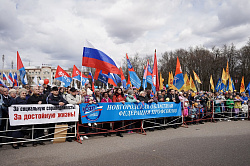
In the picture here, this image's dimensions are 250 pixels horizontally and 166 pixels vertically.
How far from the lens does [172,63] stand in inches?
2074

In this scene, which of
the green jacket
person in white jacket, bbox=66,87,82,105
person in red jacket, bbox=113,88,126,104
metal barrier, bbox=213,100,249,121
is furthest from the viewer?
the green jacket

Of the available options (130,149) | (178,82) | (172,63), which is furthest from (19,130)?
(172,63)

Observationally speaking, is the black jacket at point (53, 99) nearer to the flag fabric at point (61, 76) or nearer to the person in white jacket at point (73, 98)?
the person in white jacket at point (73, 98)

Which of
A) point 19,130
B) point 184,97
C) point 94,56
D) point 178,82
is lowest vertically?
point 19,130

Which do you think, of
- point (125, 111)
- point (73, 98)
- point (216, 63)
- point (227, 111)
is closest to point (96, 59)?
point (73, 98)

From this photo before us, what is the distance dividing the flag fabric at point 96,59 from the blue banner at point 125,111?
1.57 m

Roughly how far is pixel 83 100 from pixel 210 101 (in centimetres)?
876

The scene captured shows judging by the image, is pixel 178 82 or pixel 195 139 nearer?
pixel 195 139

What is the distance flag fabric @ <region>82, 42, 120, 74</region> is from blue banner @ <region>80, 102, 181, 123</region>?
157cm

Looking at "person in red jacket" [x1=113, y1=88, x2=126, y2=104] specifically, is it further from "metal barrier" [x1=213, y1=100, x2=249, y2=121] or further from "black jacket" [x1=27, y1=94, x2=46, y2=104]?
"metal barrier" [x1=213, y1=100, x2=249, y2=121]

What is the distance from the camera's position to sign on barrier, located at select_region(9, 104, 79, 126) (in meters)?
6.22

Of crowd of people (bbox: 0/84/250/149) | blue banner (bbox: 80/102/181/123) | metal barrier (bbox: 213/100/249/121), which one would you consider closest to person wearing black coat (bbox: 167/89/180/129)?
crowd of people (bbox: 0/84/250/149)

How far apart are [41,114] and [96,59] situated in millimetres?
2971

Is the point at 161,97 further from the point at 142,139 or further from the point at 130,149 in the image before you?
the point at 130,149
